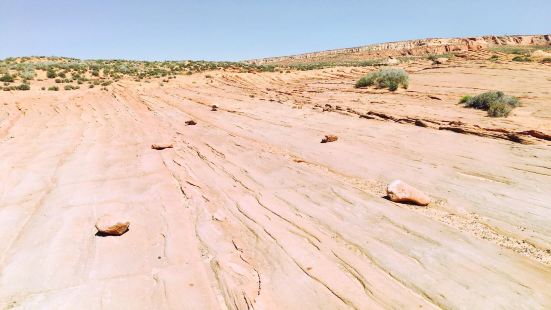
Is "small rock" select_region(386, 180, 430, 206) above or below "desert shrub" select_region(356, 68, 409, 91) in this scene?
below

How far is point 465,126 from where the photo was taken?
10.4 m

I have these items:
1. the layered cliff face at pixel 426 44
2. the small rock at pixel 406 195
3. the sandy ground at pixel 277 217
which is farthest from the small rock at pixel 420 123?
the layered cliff face at pixel 426 44

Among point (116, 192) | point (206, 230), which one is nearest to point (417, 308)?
point (206, 230)

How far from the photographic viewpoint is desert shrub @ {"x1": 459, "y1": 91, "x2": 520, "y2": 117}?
11938 millimetres

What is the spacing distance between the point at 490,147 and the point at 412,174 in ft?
8.41

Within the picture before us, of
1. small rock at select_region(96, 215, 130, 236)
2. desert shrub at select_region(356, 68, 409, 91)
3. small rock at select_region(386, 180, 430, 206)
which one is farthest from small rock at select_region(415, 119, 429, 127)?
small rock at select_region(96, 215, 130, 236)

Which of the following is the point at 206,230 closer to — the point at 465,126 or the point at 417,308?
the point at 417,308

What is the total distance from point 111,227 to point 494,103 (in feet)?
38.8

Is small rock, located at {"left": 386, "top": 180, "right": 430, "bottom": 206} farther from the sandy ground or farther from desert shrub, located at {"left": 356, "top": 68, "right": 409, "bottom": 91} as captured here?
desert shrub, located at {"left": 356, "top": 68, "right": 409, "bottom": 91}

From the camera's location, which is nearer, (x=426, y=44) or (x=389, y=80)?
(x=389, y=80)

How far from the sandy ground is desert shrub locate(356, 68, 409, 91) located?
755 cm

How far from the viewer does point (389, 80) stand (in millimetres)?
20078

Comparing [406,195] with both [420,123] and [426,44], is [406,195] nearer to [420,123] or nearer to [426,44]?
[420,123]

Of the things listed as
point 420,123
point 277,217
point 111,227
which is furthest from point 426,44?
point 111,227
